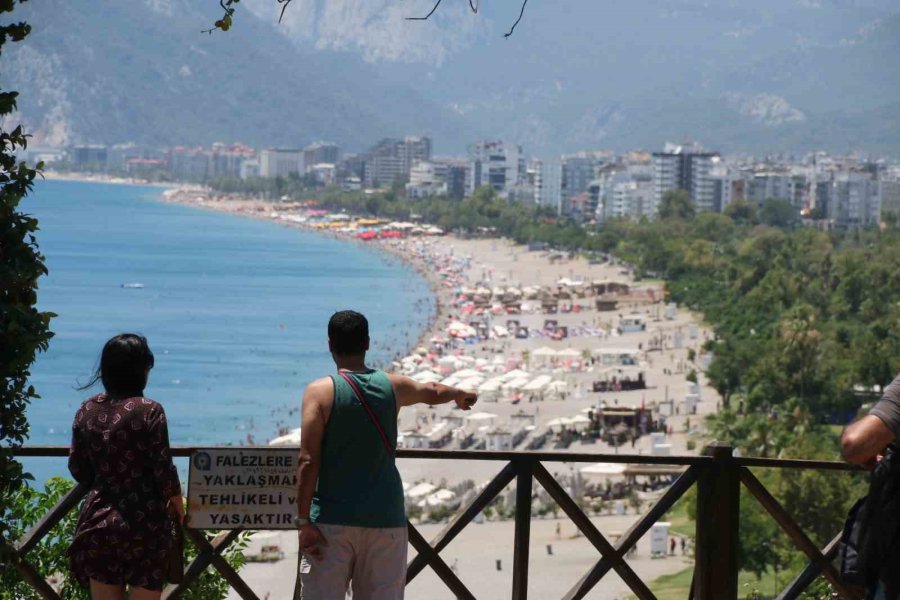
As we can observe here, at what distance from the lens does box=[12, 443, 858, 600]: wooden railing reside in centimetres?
357

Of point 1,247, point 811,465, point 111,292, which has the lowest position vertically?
point 111,292

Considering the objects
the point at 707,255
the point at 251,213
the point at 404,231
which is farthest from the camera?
the point at 251,213

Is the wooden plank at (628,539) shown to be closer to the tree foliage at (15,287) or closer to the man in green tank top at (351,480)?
the man in green tank top at (351,480)

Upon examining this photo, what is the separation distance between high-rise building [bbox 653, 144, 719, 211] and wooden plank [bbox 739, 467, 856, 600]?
134 m

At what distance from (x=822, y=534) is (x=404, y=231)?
96.2 metres

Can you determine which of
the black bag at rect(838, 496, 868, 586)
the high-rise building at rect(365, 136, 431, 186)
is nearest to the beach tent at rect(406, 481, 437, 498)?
the black bag at rect(838, 496, 868, 586)

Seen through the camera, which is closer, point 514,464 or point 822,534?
point 514,464

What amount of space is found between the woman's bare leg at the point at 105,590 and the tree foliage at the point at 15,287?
0.30 m

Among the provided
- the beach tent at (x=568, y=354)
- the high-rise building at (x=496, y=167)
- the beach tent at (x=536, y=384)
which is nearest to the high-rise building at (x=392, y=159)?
the high-rise building at (x=496, y=167)

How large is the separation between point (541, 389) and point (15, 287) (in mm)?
38539

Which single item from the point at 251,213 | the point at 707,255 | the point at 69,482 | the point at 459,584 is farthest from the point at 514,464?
the point at 251,213

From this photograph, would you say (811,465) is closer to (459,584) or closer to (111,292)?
(459,584)

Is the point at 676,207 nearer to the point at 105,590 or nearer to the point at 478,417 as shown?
the point at 478,417

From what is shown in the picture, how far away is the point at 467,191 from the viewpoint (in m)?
162
